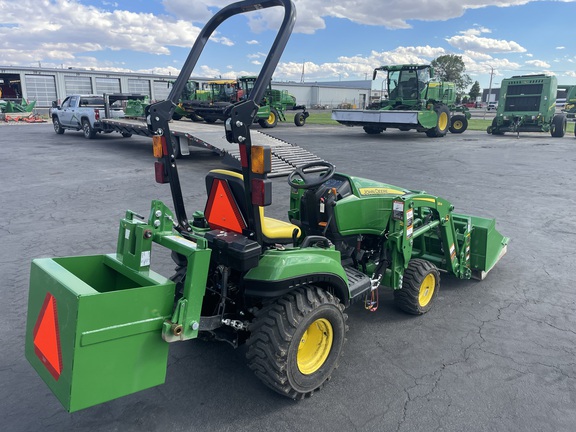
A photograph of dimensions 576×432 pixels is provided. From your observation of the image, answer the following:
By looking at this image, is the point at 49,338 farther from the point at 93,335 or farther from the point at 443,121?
the point at 443,121

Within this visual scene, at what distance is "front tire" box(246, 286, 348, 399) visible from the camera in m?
2.77

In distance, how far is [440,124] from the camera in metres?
21.6

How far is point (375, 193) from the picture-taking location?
3996 mm

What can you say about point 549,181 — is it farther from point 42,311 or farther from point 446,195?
point 42,311

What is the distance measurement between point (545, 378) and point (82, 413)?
10.5 ft

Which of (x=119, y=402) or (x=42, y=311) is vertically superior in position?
(x=42, y=311)

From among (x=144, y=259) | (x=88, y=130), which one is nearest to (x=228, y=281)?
(x=144, y=259)

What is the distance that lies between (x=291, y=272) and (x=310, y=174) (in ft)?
5.44

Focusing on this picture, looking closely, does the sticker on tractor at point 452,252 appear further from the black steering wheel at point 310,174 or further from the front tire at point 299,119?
the front tire at point 299,119

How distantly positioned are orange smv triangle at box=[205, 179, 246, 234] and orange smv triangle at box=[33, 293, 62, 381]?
1150mm

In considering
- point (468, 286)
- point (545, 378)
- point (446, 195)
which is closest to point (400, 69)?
point (446, 195)

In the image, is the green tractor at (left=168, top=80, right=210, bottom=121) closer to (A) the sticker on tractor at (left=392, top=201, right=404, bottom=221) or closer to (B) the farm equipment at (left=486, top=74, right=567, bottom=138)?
(B) the farm equipment at (left=486, top=74, right=567, bottom=138)

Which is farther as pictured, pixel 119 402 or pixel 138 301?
pixel 119 402

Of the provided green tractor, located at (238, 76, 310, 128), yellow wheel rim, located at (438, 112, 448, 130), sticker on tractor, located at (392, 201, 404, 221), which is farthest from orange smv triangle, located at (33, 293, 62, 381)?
green tractor, located at (238, 76, 310, 128)
